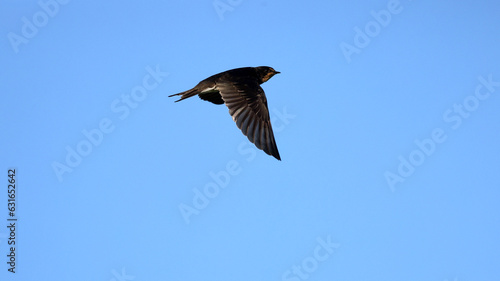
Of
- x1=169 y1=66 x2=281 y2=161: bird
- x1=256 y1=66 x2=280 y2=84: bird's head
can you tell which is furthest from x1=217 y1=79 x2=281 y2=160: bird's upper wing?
x1=256 y1=66 x2=280 y2=84: bird's head

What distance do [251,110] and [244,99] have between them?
0.32 meters

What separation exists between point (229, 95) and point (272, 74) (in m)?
2.39

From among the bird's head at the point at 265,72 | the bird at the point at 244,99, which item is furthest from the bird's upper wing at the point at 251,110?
the bird's head at the point at 265,72

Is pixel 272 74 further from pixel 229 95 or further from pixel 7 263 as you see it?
pixel 7 263

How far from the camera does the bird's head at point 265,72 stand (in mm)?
20062

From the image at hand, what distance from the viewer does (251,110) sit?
17938 mm

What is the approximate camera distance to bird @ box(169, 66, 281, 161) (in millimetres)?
17406

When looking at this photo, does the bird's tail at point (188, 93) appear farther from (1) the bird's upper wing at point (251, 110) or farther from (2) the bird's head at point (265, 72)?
(2) the bird's head at point (265, 72)

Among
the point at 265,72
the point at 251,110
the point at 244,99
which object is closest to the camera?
the point at 251,110

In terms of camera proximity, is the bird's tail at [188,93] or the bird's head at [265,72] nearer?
the bird's tail at [188,93]

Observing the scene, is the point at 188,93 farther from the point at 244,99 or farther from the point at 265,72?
the point at 265,72

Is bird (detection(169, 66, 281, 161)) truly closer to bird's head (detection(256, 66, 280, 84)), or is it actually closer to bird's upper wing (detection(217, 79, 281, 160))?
bird's upper wing (detection(217, 79, 281, 160))

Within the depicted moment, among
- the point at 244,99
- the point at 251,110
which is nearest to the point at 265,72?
the point at 244,99

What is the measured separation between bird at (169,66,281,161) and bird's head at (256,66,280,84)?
0.96 ft
